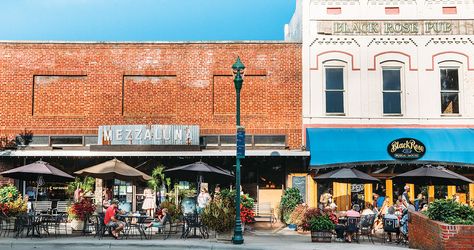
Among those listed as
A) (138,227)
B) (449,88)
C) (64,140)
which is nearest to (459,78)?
(449,88)

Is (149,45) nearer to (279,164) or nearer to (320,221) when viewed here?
(279,164)

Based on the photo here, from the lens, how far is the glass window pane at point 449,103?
82.2ft

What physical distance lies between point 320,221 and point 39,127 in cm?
1267

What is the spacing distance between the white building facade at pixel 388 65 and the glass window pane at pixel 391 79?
0.13 feet

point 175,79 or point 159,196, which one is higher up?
point 175,79

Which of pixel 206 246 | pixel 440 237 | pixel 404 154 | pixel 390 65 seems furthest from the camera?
pixel 390 65

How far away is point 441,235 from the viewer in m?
14.2

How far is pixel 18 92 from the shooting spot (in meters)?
24.9

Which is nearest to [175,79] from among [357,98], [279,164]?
[279,164]

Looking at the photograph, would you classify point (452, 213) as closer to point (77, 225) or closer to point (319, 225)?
point (319, 225)

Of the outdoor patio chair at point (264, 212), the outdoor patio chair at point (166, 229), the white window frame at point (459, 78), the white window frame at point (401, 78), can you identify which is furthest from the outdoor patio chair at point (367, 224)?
the white window frame at point (459, 78)

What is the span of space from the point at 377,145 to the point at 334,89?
3001 millimetres

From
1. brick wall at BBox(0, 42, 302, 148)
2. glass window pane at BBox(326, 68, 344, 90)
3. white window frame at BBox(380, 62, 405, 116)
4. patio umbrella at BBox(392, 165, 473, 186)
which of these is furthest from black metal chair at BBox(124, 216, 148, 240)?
white window frame at BBox(380, 62, 405, 116)

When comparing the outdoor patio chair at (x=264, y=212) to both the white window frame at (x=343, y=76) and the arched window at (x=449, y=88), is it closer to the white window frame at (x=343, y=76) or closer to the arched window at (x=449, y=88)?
the white window frame at (x=343, y=76)
